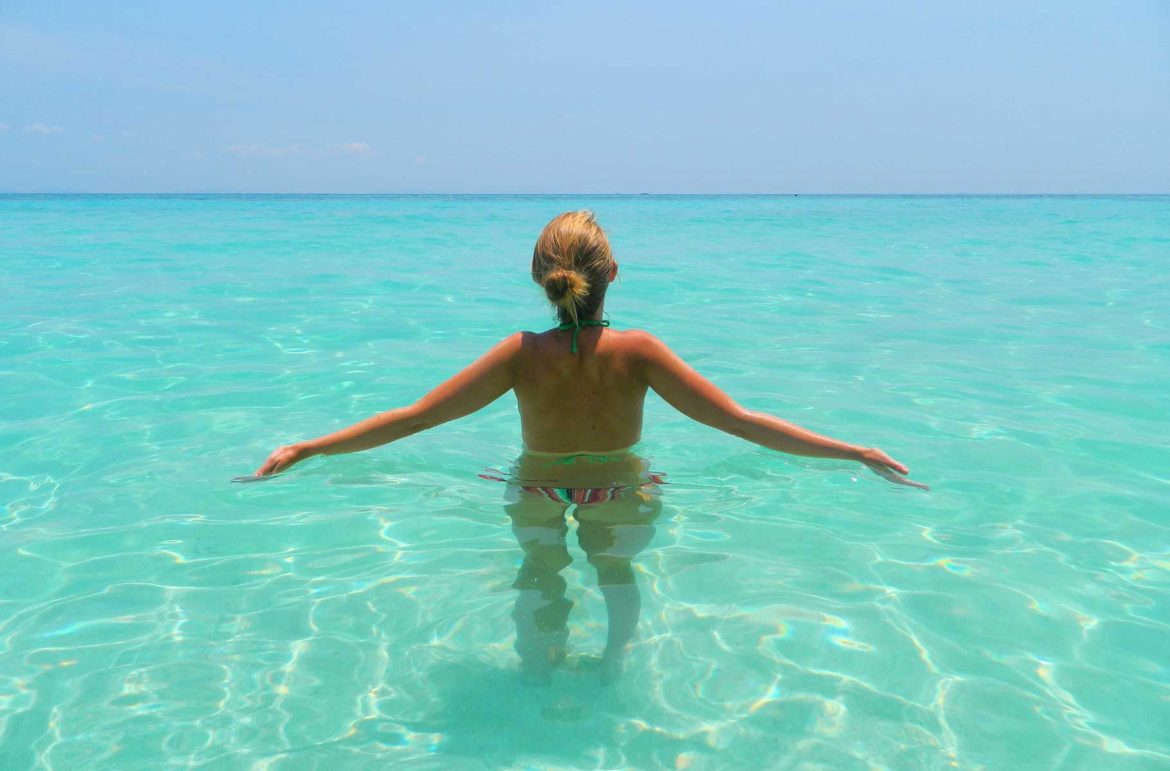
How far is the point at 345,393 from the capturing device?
20.3 ft

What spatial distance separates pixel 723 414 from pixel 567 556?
0.76 meters

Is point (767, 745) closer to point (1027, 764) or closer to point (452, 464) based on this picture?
point (1027, 764)

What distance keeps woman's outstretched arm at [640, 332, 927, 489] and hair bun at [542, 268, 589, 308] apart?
0.31 meters

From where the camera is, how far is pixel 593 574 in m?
3.16

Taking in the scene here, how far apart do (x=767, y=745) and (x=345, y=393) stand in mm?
4502

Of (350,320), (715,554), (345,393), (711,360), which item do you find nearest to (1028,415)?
(711,360)

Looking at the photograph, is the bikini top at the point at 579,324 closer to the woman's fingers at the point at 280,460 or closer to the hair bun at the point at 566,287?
the hair bun at the point at 566,287

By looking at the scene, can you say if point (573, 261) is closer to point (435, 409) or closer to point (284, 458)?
point (435, 409)

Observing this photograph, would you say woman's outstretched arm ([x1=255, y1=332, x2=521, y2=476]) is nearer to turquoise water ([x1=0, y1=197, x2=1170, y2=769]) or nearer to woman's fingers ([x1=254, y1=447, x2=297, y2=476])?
woman's fingers ([x1=254, y1=447, x2=297, y2=476])

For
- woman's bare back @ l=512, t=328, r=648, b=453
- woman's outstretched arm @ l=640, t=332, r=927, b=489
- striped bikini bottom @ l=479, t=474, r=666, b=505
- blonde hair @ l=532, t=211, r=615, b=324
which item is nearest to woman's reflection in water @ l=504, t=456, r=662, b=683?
striped bikini bottom @ l=479, t=474, r=666, b=505

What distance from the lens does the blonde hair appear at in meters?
2.81

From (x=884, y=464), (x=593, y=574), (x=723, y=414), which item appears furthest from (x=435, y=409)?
(x=884, y=464)

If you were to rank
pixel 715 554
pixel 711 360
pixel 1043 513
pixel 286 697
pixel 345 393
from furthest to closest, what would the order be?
pixel 711 360, pixel 345 393, pixel 1043 513, pixel 715 554, pixel 286 697

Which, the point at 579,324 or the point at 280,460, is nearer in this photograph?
the point at 579,324
